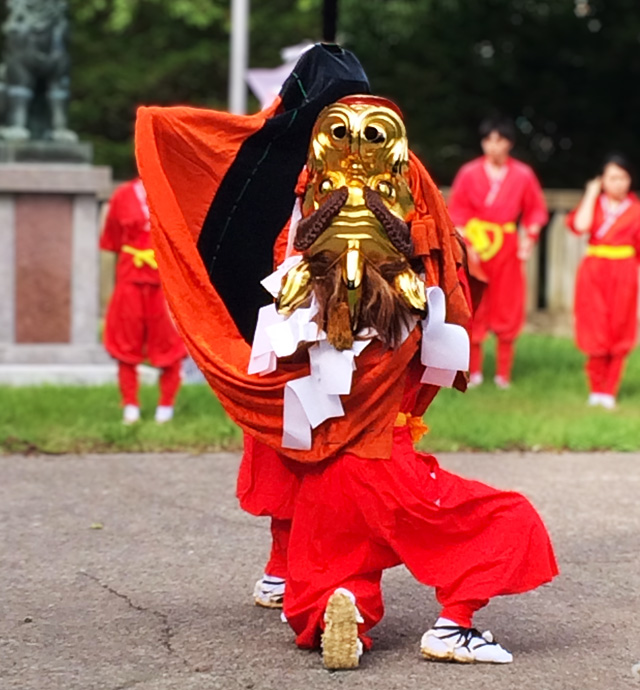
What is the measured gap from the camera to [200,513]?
717 cm

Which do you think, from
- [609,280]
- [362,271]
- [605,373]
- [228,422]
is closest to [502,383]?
[605,373]

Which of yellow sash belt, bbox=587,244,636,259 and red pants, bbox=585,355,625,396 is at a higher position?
yellow sash belt, bbox=587,244,636,259

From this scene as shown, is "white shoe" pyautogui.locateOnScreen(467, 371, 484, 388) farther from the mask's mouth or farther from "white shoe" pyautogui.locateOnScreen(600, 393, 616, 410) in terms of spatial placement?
the mask's mouth

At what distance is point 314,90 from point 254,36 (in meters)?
17.7

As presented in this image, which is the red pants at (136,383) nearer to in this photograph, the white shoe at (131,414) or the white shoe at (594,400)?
the white shoe at (131,414)

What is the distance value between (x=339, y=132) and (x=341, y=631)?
145cm

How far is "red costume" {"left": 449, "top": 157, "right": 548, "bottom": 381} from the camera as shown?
12102mm

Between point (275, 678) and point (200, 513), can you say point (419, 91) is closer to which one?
point (200, 513)

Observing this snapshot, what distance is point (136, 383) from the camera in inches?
376

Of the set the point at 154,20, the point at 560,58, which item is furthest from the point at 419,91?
the point at 154,20

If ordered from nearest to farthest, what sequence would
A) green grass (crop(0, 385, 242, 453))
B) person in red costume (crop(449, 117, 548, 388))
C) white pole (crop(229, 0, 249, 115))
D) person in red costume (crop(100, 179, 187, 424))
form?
green grass (crop(0, 385, 242, 453)) < person in red costume (crop(100, 179, 187, 424)) < person in red costume (crop(449, 117, 548, 388)) < white pole (crop(229, 0, 249, 115))

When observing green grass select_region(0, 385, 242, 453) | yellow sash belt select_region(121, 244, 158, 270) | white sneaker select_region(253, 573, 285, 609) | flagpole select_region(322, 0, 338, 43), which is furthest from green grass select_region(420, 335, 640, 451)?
white sneaker select_region(253, 573, 285, 609)

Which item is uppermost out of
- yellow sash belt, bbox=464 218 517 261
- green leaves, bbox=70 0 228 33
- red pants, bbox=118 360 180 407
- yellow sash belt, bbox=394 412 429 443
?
green leaves, bbox=70 0 228 33

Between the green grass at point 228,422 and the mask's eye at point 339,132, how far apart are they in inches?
167
